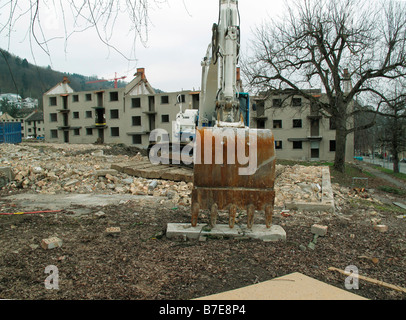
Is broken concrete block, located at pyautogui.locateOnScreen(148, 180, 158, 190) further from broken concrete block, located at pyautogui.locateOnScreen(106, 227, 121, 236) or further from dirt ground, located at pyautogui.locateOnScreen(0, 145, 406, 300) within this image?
broken concrete block, located at pyautogui.locateOnScreen(106, 227, 121, 236)

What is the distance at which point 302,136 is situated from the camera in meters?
38.1

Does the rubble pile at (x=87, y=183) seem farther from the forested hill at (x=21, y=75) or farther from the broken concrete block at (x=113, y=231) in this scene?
the forested hill at (x=21, y=75)

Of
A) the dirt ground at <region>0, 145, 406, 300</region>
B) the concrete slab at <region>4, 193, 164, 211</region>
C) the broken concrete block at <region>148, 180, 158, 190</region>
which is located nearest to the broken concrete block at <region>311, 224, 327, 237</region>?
→ the dirt ground at <region>0, 145, 406, 300</region>

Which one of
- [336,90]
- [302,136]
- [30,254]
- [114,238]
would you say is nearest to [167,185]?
[114,238]

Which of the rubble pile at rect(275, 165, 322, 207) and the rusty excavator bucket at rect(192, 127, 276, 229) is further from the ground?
the rusty excavator bucket at rect(192, 127, 276, 229)

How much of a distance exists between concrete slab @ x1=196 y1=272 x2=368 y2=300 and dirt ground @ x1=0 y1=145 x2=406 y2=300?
0.14 metres

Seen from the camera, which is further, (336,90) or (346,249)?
(336,90)

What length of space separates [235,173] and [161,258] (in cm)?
141

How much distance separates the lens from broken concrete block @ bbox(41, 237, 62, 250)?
3.69 metres

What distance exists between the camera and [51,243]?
12.2 ft

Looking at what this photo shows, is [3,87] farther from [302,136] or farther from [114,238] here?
[302,136]
